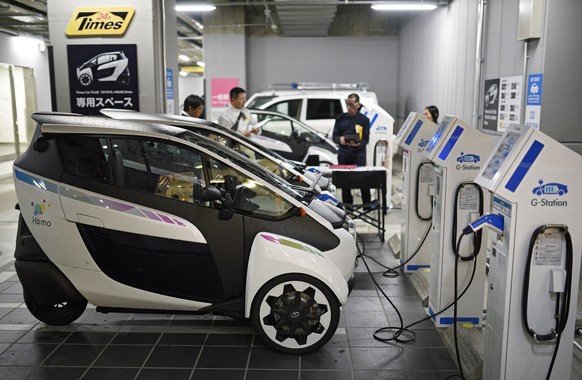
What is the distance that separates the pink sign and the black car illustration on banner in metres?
8.93

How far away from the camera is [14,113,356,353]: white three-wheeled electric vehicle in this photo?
398 centimetres

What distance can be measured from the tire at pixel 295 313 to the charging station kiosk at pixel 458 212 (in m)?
0.95

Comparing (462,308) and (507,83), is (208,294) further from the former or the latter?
(507,83)

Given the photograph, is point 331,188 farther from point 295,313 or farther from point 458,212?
point 295,313

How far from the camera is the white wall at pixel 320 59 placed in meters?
17.0

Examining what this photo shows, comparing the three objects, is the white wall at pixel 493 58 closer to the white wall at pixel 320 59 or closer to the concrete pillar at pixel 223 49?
the white wall at pixel 320 59

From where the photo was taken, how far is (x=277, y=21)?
16.1 meters

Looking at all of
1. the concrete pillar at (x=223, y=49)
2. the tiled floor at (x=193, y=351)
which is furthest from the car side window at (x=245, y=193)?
the concrete pillar at (x=223, y=49)

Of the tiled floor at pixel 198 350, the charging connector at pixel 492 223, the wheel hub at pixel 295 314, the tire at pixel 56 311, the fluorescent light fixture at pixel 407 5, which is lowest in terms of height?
the tiled floor at pixel 198 350

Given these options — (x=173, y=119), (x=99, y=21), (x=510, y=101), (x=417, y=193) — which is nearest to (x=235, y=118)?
(x=99, y=21)

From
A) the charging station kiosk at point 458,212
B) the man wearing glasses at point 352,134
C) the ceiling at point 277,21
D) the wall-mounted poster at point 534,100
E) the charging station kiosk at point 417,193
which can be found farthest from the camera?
the ceiling at point 277,21

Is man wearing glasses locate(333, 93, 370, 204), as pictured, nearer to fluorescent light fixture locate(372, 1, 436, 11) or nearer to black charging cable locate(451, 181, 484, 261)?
black charging cable locate(451, 181, 484, 261)

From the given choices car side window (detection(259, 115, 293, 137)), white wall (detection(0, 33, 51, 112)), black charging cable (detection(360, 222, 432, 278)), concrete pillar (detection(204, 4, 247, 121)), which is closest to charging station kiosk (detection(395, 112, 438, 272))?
black charging cable (detection(360, 222, 432, 278))

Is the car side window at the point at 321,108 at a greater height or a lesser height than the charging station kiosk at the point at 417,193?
greater
